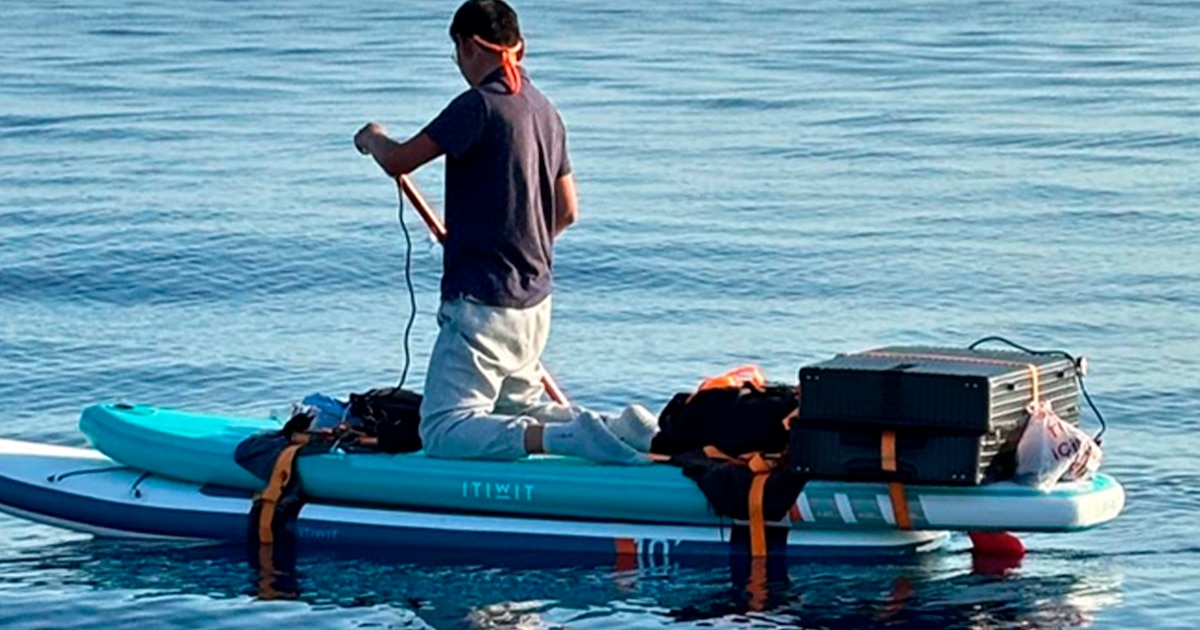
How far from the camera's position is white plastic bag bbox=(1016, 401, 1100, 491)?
928 centimetres

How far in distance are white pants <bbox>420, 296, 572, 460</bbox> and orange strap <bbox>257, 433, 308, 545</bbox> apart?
1.79 ft

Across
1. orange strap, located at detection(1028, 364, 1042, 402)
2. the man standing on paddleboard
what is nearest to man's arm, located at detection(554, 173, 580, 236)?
the man standing on paddleboard

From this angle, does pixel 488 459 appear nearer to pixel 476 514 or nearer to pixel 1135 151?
pixel 476 514

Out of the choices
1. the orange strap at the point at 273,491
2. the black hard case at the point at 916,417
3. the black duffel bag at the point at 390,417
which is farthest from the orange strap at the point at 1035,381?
the orange strap at the point at 273,491

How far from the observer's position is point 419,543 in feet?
33.3

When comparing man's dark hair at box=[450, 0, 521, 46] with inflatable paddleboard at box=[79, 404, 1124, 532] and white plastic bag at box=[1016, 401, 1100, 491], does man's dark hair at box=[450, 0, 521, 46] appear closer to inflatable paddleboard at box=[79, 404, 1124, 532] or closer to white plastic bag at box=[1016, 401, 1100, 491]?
inflatable paddleboard at box=[79, 404, 1124, 532]

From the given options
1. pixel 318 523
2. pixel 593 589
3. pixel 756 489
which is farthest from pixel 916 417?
pixel 318 523

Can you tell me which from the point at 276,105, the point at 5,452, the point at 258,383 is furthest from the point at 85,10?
the point at 5,452

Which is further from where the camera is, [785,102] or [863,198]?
[785,102]

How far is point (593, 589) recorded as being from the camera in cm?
970

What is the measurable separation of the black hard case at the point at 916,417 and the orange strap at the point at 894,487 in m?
0.02

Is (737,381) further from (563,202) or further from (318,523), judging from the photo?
(318,523)

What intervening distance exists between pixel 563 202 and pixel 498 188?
44 cm

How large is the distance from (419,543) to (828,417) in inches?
66.9
